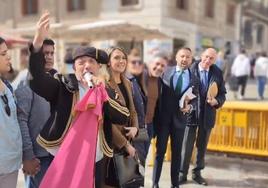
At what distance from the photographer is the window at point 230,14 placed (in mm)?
28431

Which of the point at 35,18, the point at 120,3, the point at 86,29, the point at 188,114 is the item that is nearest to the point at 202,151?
the point at 188,114

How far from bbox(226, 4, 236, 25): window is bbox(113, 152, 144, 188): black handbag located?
26071 millimetres

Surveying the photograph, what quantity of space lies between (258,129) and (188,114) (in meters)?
1.96

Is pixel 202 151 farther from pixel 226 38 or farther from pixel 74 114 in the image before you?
pixel 226 38

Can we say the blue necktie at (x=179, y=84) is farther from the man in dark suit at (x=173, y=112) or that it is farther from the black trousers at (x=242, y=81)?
the black trousers at (x=242, y=81)

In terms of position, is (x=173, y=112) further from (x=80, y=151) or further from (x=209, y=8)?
(x=209, y=8)

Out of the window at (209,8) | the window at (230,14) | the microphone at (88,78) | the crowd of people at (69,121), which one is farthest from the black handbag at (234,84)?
the window at (230,14)

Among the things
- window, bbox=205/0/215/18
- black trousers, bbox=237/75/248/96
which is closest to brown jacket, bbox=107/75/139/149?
black trousers, bbox=237/75/248/96

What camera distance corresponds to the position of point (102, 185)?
3127 millimetres

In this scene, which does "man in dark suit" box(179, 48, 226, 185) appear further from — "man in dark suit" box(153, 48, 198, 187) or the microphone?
the microphone

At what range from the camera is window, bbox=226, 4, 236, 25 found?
28.4 metres

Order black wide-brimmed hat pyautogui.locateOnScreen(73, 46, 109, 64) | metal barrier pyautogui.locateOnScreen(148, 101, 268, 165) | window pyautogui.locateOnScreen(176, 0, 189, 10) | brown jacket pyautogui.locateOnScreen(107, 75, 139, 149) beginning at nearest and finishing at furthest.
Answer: black wide-brimmed hat pyautogui.locateOnScreen(73, 46, 109, 64) < brown jacket pyautogui.locateOnScreen(107, 75, 139, 149) < metal barrier pyautogui.locateOnScreen(148, 101, 268, 165) < window pyautogui.locateOnScreen(176, 0, 189, 10)

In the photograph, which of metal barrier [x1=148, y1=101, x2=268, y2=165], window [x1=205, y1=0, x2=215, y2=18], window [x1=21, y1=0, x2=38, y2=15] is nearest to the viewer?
metal barrier [x1=148, y1=101, x2=268, y2=165]

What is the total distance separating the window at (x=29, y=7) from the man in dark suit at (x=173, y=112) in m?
21.5
